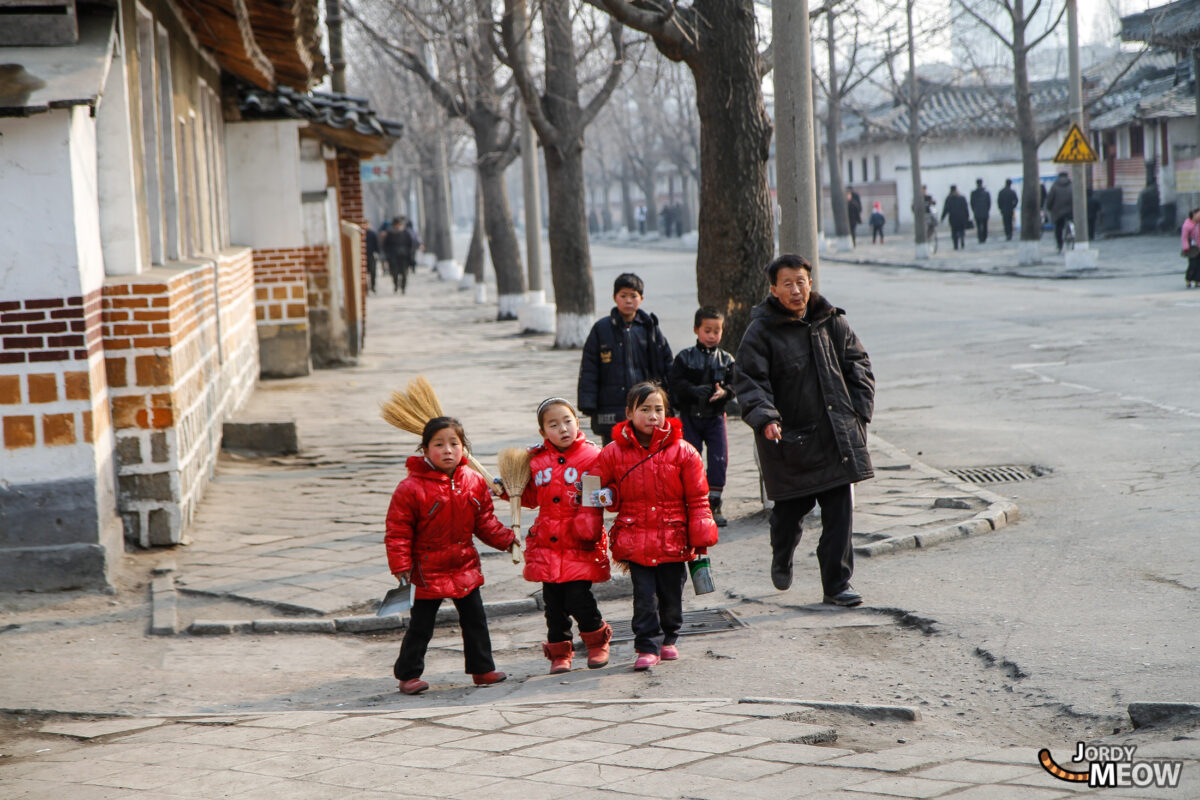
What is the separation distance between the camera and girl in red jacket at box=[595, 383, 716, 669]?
551cm

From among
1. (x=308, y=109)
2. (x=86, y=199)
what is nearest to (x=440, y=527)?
(x=86, y=199)

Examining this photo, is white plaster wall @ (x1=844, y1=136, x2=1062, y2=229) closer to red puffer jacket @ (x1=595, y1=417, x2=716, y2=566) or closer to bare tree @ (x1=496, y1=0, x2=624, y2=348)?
bare tree @ (x1=496, y1=0, x2=624, y2=348)

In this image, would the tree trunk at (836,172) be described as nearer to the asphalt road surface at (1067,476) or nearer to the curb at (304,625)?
the asphalt road surface at (1067,476)

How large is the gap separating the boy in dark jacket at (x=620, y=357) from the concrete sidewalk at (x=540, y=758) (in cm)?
350

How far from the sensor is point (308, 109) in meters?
15.6

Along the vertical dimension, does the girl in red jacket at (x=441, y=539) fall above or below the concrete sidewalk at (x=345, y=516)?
above

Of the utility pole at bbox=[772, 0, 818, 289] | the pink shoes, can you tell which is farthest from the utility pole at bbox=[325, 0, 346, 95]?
the pink shoes

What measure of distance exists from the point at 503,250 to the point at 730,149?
47.1ft

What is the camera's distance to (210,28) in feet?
38.7

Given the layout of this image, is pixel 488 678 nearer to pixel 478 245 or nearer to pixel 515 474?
pixel 515 474

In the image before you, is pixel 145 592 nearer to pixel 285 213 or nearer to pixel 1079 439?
pixel 1079 439

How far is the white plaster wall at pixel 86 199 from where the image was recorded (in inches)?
272

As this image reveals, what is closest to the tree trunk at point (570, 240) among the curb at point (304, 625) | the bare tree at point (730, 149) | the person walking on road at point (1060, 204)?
the bare tree at point (730, 149)

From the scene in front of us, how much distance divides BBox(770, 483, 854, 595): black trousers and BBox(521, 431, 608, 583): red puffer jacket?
1.22m
